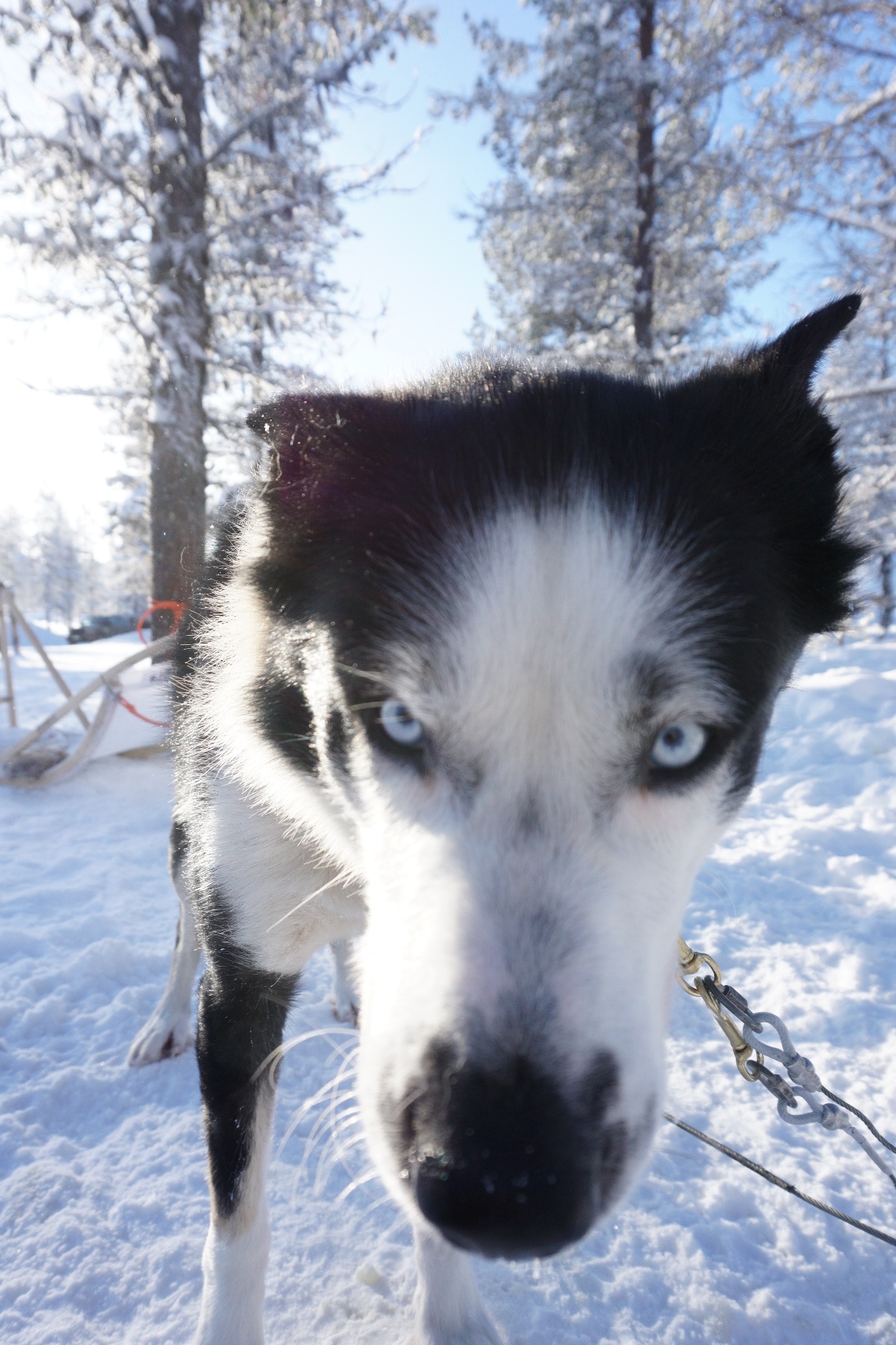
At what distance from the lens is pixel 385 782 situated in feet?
4.26

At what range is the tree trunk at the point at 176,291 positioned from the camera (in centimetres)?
732

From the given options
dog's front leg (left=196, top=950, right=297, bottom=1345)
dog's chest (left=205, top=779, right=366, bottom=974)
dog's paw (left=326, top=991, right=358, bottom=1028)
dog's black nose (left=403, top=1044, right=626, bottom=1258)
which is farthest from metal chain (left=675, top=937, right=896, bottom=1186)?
dog's paw (left=326, top=991, right=358, bottom=1028)

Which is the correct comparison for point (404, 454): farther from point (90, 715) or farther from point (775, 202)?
point (775, 202)

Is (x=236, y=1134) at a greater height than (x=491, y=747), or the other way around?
(x=491, y=747)

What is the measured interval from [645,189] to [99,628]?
41.5 meters

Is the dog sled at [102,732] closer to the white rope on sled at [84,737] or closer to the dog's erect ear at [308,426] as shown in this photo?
the white rope on sled at [84,737]

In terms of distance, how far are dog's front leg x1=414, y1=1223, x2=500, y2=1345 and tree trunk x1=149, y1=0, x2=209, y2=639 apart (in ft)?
22.0

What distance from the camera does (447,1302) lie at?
5.32 ft

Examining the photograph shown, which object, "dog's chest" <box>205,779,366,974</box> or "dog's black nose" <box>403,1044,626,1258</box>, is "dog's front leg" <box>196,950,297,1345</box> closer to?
"dog's chest" <box>205,779,366,974</box>

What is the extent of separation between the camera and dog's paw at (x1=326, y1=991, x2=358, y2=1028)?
9.22ft

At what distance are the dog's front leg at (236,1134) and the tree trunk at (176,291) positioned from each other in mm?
6306

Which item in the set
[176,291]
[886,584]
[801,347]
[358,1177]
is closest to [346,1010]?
[358,1177]

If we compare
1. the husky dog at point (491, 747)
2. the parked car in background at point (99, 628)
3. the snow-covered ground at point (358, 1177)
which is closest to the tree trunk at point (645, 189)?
the snow-covered ground at point (358, 1177)

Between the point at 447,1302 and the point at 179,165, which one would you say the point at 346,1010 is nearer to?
the point at 447,1302
